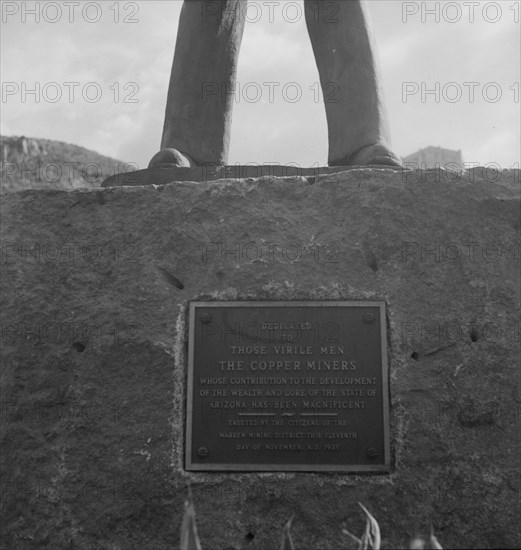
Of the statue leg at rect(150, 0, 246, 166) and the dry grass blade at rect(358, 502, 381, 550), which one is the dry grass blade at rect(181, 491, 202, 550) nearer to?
the dry grass blade at rect(358, 502, 381, 550)

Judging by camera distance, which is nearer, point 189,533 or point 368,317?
point 189,533

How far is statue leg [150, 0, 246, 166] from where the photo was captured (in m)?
3.67

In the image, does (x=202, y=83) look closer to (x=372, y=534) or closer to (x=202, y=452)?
(x=202, y=452)

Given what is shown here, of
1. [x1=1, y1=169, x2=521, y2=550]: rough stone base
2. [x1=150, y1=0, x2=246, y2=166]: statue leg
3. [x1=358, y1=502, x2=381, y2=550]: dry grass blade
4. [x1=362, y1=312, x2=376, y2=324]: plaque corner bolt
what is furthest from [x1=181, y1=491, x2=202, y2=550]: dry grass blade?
[x1=150, y1=0, x2=246, y2=166]: statue leg

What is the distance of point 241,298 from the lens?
9.85 feet

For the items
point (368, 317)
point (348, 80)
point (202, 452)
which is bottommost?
point (202, 452)

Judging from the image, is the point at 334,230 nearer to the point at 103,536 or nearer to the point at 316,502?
the point at 316,502

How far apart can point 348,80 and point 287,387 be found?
4.99 feet

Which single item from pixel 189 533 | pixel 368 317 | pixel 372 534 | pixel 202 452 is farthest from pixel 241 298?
pixel 189 533

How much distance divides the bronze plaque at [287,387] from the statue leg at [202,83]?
101 centimetres

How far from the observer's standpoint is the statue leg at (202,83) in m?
3.67

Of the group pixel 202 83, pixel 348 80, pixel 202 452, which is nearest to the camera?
pixel 202 452

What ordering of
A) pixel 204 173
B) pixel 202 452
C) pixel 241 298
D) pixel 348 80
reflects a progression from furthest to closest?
pixel 348 80, pixel 204 173, pixel 241 298, pixel 202 452

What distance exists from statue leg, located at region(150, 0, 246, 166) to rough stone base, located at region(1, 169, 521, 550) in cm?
61
